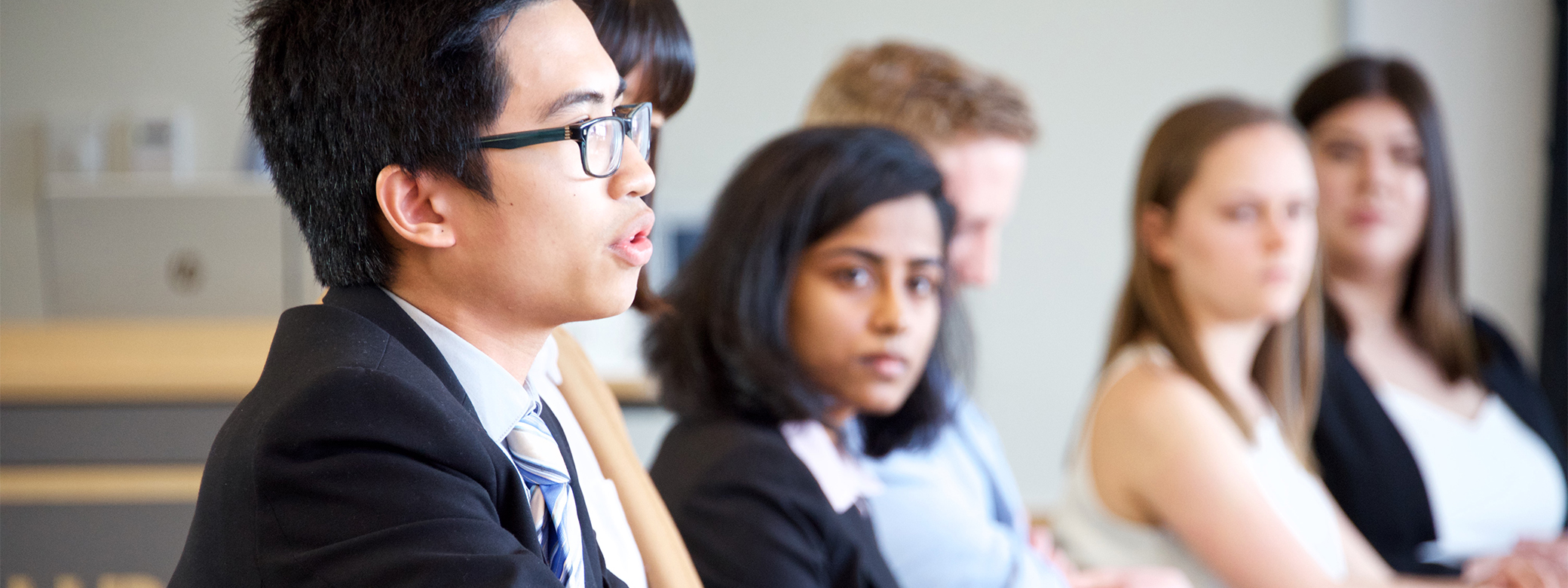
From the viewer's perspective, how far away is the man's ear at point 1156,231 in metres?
1.51

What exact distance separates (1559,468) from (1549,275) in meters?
1.28

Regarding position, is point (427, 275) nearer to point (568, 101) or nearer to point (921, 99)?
point (568, 101)

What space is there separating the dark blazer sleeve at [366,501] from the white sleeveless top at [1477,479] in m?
1.74

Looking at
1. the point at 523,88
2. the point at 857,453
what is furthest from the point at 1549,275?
the point at 523,88

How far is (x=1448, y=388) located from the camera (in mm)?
1939

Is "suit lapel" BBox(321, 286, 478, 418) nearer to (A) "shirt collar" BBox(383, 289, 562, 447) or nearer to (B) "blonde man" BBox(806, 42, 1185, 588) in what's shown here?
(A) "shirt collar" BBox(383, 289, 562, 447)

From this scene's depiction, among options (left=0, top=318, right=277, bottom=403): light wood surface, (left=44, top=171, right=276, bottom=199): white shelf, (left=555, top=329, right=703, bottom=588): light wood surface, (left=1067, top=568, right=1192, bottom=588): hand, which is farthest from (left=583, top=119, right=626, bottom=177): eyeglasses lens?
(left=44, top=171, right=276, bottom=199): white shelf

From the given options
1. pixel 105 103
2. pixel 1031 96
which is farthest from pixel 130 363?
pixel 1031 96

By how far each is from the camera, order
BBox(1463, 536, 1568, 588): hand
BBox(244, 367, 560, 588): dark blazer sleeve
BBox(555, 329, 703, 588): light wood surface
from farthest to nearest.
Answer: BBox(1463, 536, 1568, 588): hand
BBox(555, 329, 703, 588): light wood surface
BBox(244, 367, 560, 588): dark blazer sleeve

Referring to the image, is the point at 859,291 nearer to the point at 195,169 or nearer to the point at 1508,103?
the point at 1508,103

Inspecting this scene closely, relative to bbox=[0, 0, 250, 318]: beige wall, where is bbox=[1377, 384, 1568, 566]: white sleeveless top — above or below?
below

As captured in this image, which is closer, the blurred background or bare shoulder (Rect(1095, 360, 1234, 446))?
bare shoulder (Rect(1095, 360, 1234, 446))

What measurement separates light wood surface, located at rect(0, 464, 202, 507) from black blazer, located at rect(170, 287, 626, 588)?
3.80 feet

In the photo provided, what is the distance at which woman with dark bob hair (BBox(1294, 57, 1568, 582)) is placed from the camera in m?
1.77
